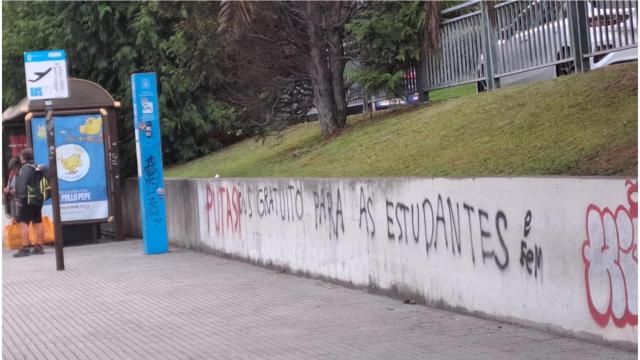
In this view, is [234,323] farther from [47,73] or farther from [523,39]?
[47,73]

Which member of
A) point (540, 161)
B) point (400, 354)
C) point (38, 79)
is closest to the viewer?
point (400, 354)

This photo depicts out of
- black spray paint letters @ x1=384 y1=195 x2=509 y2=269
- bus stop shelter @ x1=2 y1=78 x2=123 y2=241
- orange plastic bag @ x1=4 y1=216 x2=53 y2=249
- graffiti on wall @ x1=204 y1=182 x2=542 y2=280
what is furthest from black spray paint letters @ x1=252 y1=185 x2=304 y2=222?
orange plastic bag @ x1=4 y1=216 x2=53 y2=249

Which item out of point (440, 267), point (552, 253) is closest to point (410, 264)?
point (440, 267)

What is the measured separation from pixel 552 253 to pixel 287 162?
9.30 metres

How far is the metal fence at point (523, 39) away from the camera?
12703 millimetres

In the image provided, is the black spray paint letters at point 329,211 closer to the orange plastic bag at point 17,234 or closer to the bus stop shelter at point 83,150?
the bus stop shelter at point 83,150

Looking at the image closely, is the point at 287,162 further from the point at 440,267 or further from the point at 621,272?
the point at 621,272

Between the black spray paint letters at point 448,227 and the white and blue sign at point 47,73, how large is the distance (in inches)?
266

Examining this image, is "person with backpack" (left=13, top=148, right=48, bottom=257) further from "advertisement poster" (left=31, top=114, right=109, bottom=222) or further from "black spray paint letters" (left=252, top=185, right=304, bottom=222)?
"black spray paint letters" (left=252, top=185, right=304, bottom=222)

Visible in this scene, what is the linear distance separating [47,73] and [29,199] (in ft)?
11.7

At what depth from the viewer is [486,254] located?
8.93 m

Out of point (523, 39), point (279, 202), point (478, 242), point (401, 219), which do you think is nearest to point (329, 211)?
point (279, 202)

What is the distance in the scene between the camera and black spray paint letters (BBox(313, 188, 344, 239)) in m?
11.8

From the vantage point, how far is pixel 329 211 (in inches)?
472
